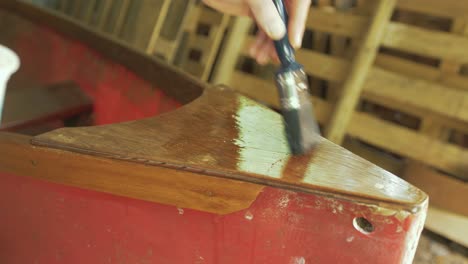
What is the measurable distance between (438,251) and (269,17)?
5.26 feet

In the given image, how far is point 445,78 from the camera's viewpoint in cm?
217

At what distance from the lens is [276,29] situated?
0.81 metres

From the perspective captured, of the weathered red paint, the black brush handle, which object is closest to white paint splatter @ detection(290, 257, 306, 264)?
the weathered red paint

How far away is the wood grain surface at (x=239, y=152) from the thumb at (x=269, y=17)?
0.23 metres

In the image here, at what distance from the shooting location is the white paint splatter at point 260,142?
0.83m

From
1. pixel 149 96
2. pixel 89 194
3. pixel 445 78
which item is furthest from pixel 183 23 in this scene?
pixel 89 194

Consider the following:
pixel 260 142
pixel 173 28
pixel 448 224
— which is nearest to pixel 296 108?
pixel 260 142

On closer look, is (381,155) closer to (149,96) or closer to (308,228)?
(149,96)

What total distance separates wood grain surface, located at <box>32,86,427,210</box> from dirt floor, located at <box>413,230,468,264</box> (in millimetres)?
1237

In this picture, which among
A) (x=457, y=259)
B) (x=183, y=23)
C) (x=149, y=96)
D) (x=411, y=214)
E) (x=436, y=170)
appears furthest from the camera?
(x=183, y=23)

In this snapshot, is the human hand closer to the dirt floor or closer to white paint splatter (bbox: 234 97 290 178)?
white paint splatter (bbox: 234 97 290 178)

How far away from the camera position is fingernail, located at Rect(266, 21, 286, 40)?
0.81m

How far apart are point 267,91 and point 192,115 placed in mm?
1515

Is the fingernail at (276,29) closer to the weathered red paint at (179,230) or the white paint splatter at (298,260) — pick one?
the weathered red paint at (179,230)
